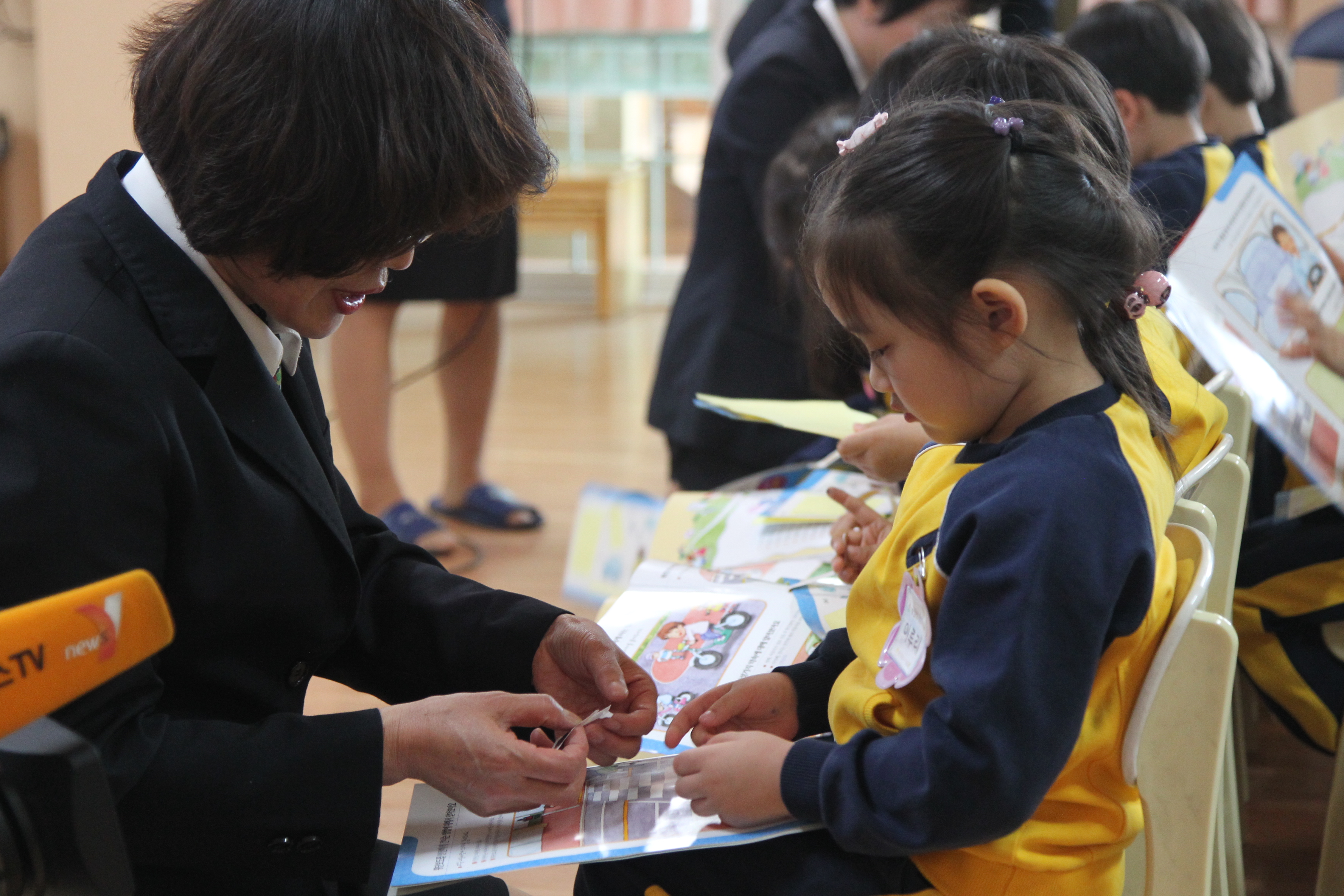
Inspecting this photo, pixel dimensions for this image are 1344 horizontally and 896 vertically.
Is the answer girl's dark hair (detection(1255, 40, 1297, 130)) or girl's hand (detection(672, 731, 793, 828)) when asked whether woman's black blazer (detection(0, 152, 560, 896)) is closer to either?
girl's hand (detection(672, 731, 793, 828))

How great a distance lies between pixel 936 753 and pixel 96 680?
1.56 feet

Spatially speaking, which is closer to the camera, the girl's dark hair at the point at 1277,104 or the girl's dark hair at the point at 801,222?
the girl's dark hair at the point at 801,222

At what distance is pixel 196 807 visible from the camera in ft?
2.35

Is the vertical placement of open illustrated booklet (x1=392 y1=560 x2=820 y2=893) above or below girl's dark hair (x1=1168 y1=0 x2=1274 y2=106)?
below

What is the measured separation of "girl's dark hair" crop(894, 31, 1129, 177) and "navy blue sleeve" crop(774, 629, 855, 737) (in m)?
0.50

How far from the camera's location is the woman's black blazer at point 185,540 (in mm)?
661

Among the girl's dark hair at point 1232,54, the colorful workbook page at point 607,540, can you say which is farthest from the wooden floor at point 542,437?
the girl's dark hair at point 1232,54

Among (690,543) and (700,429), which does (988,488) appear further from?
(700,429)

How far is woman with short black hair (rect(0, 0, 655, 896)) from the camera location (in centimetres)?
68

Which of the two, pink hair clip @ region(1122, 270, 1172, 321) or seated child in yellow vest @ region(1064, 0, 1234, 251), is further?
seated child in yellow vest @ region(1064, 0, 1234, 251)

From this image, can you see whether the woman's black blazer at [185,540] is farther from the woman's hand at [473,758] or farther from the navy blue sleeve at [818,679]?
the navy blue sleeve at [818,679]

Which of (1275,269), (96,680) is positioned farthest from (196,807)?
(1275,269)

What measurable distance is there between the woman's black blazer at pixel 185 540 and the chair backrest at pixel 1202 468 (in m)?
0.60

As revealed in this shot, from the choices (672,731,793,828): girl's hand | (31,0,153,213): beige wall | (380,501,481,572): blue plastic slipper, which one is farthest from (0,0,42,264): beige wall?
(672,731,793,828): girl's hand
